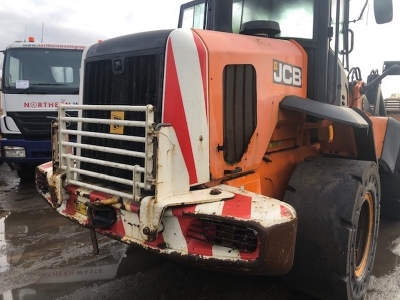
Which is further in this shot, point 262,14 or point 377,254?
point 377,254

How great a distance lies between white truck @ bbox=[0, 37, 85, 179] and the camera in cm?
696

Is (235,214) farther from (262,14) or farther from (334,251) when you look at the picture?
(262,14)

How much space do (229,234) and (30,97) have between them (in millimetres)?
5877

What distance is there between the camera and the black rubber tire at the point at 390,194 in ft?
16.2

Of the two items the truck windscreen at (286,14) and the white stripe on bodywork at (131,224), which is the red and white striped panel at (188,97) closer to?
the white stripe on bodywork at (131,224)

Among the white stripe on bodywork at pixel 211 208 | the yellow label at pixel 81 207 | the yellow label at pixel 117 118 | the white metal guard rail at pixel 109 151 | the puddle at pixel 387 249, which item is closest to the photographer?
the white stripe on bodywork at pixel 211 208

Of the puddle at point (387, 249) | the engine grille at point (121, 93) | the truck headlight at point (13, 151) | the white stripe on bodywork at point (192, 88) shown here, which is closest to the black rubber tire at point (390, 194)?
the puddle at point (387, 249)

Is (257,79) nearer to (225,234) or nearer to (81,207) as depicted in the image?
(225,234)

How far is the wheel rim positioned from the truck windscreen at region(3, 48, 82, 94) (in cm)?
559

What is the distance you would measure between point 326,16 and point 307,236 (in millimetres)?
1937

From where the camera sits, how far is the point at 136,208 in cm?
247

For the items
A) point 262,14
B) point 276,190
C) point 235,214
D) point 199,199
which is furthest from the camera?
point 262,14

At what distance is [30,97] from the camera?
22.8 feet

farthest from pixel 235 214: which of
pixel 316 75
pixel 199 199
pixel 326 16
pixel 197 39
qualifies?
pixel 326 16
